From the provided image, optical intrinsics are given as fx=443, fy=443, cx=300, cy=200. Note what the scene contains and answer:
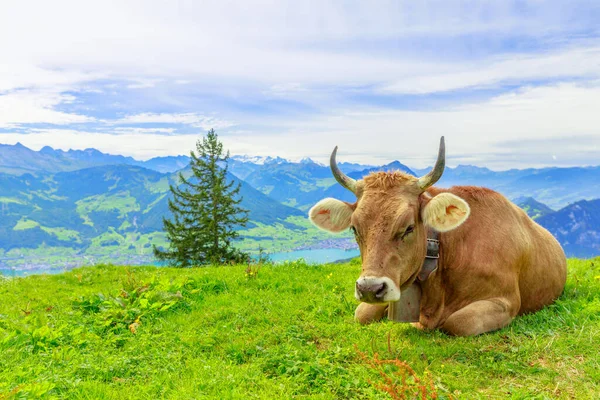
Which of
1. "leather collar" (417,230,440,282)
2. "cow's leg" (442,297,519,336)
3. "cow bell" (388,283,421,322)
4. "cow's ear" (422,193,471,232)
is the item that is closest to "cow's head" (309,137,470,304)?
"cow's ear" (422,193,471,232)

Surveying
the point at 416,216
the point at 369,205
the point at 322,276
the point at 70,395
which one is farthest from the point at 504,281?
the point at 70,395

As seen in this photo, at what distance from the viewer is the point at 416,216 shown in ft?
19.4

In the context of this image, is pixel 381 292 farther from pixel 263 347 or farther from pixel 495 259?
pixel 495 259

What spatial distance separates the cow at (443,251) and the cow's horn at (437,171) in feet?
0.04

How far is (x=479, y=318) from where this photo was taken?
19.5 feet

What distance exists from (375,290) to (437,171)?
1839 millimetres

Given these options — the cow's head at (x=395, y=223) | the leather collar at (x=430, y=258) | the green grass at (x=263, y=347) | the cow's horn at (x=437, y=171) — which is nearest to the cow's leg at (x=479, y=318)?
the green grass at (x=263, y=347)

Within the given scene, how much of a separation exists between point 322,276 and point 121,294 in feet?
14.5

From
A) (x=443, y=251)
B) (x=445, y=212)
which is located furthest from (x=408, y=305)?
(x=445, y=212)

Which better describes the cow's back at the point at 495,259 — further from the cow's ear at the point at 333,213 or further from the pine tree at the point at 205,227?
the pine tree at the point at 205,227

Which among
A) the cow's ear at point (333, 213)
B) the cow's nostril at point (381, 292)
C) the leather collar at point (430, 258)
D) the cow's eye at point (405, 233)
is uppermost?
the cow's ear at point (333, 213)

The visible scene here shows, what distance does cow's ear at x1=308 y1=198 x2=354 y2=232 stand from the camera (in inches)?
254

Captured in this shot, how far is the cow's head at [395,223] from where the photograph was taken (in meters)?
5.38

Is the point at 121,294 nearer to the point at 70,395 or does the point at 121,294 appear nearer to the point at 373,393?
the point at 70,395
